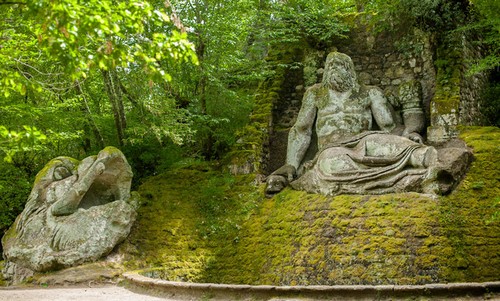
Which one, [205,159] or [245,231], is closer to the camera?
[245,231]

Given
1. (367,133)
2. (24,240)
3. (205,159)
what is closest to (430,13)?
(367,133)

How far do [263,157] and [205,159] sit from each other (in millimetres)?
1487

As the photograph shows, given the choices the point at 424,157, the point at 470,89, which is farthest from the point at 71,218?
the point at 470,89

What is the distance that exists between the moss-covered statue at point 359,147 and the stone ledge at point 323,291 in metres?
2.39

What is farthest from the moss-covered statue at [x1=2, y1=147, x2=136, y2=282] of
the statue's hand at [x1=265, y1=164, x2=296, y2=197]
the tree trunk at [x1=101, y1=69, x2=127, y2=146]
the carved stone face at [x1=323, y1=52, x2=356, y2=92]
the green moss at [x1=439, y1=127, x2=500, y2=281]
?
the green moss at [x1=439, y1=127, x2=500, y2=281]

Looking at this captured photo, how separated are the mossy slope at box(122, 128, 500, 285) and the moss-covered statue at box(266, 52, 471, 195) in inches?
9.6

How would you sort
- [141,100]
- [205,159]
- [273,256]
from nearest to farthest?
[273,256]
[141,100]
[205,159]

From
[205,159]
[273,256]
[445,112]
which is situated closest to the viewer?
[273,256]

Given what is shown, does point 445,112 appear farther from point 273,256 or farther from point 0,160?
point 0,160

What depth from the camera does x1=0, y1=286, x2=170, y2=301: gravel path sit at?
20.2 feet

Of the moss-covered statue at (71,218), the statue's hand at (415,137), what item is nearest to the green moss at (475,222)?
the statue's hand at (415,137)

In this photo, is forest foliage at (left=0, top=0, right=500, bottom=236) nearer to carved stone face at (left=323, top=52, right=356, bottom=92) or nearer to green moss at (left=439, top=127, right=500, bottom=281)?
carved stone face at (left=323, top=52, right=356, bottom=92)

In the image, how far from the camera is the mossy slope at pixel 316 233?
6555mm

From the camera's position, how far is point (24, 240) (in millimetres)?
8000
